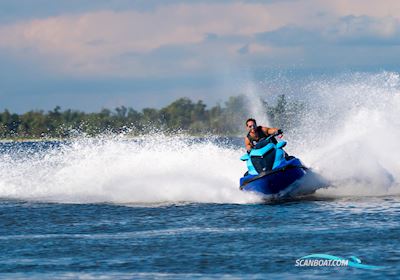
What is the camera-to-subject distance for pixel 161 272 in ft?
47.0

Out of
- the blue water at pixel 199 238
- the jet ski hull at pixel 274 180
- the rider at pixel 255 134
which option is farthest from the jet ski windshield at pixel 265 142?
the blue water at pixel 199 238

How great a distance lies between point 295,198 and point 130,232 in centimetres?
564

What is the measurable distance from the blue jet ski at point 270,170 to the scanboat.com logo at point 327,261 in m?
6.68

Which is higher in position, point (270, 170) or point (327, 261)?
point (270, 170)

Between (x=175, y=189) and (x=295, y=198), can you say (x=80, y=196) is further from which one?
(x=295, y=198)

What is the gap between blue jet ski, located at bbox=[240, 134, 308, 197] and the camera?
853 inches

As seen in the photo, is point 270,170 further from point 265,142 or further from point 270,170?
point 265,142

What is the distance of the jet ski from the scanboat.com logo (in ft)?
21.9

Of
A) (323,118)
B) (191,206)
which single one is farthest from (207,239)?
(323,118)

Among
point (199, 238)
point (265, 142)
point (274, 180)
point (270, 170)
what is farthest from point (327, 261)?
point (265, 142)

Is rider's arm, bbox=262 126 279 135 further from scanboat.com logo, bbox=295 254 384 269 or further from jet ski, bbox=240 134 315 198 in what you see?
scanboat.com logo, bbox=295 254 384 269

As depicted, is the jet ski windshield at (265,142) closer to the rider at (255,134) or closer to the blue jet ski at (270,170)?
the blue jet ski at (270,170)

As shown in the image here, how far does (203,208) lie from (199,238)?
447 cm

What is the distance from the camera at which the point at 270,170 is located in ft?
70.9
